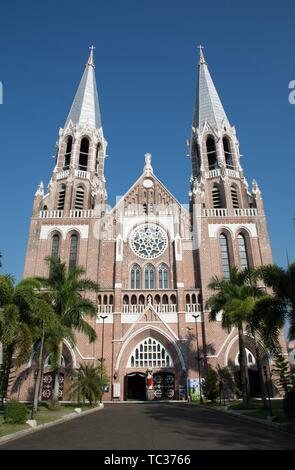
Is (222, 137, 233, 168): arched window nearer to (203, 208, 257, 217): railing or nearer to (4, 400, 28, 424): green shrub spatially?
(203, 208, 257, 217): railing

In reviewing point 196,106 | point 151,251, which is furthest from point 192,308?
point 196,106

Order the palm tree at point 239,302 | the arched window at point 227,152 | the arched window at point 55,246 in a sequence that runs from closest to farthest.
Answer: the palm tree at point 239,302 < the arched window at point 55,246 < the arched window at point 227,152

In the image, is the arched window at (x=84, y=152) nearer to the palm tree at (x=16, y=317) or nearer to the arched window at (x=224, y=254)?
the arched window at (x=224, y=254)

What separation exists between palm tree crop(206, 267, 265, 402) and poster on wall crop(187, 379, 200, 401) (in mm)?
6251

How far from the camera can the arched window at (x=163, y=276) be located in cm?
3697

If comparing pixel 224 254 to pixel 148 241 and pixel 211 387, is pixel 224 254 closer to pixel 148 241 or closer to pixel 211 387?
pixel 148 241

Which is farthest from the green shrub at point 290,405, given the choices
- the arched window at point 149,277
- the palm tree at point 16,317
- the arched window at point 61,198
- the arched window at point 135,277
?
the arched window at point 61,198

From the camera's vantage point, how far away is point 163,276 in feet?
123

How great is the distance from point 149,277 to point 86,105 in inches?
1140

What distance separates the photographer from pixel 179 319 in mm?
33531
